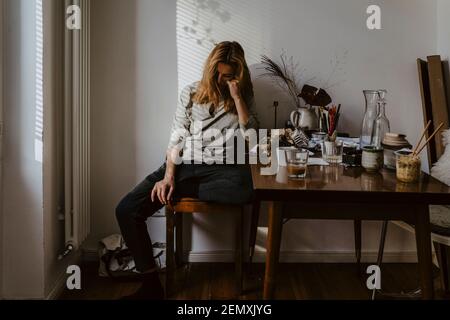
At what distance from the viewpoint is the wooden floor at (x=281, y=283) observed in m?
2.46

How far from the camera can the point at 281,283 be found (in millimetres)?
2619

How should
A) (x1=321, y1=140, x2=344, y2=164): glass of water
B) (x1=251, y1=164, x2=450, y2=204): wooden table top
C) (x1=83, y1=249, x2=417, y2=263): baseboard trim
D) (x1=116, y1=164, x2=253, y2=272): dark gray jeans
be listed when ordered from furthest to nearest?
(x1=83, y1=249, x2=417, y2=263): baseboard trim → (x1=116, y1=164, x2=253, y2=272): dark gray jeans → (x1=321, y1=140, x2=344, y2=164): glass of water → (x1=251, y1=164, x2=450, y2=204): wooden table top

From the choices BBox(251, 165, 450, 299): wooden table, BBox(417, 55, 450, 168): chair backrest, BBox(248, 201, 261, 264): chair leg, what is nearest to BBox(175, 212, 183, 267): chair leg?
BBox(248, 201, 261, 264): chair leg

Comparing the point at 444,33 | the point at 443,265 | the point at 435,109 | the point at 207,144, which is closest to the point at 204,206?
the point at 207,144

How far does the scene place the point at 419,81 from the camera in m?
2.80

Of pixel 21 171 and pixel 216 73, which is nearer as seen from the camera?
pixel 21 171

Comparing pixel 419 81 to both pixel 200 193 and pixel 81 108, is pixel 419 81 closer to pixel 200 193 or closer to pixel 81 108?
pixel 200 193

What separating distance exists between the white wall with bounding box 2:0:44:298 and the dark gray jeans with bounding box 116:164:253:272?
0.41 meters

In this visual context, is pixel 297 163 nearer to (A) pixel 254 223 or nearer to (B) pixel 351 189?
(B) pixel 351 189

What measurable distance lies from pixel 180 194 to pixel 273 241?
2.62ft

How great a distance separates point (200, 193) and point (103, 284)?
0.78 meters

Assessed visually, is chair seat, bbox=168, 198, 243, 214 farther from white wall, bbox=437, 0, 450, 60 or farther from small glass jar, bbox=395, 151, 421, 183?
white wall, bbox=437, 0, 450, 60

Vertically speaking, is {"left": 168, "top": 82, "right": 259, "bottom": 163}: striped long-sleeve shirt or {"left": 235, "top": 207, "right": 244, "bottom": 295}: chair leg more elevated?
{"left": 168, "top": 82, "right": 259, "bottom": 163}: striped long-sleeve shirt

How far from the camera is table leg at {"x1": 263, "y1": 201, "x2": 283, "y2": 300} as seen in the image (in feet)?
5.66
